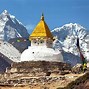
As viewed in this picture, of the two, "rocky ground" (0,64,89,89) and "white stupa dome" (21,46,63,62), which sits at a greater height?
"white stupa dome" (21,46,63,62)

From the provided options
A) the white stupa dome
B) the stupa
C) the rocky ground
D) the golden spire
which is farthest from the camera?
the golden spire

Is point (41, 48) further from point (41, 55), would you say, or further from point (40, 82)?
point (40, 82)

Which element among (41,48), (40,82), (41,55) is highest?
(41,48)

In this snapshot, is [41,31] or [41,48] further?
[41,31]

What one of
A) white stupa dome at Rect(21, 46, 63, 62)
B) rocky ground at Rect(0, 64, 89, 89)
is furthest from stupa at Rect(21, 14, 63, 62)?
rocky ground at Rect(0, 64, 89, 89)

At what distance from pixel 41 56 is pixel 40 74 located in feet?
11.0

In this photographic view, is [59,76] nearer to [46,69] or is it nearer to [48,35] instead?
[46,69]

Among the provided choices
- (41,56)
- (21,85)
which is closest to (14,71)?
(41,56)

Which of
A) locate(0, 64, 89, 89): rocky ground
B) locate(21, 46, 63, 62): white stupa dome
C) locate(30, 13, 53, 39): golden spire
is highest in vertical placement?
locate(30, 13, 53, 39): golden spire

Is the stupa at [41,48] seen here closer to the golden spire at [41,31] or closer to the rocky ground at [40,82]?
the golden spire at [41,31]

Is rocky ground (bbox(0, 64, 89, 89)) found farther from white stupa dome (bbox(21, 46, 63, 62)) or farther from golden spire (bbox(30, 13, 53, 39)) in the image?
golden spire (bbox(30, 13, 53, 39))

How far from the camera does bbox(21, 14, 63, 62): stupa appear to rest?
59.0 m

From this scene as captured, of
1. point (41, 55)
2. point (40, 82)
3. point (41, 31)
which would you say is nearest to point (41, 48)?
point (41, 55)

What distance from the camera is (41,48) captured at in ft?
198
